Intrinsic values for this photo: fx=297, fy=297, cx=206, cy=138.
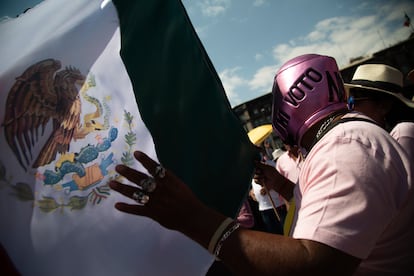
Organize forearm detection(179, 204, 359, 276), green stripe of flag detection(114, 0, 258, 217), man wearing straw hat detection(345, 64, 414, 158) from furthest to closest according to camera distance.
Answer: man wearing straw hat detection(345, 64, 414, 158)
green stripe of flag detection(114, 0, 258, 217)
forearm detection(179, 204, 359, 276)

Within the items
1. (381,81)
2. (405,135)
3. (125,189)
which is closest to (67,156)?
(125,189)

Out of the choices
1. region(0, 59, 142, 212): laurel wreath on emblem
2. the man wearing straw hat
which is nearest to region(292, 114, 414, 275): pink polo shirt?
region(0, 59, 142, 212): laurel wreath on emblem

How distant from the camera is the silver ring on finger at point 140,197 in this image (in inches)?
35.9

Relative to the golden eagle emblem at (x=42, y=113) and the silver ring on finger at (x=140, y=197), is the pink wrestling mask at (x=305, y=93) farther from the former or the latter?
the golden eagle emblem at (x=42, y=113)

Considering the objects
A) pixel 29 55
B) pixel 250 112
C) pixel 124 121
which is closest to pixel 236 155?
pixel 124 121

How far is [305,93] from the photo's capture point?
1.36m

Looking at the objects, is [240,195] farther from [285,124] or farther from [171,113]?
[171,113]

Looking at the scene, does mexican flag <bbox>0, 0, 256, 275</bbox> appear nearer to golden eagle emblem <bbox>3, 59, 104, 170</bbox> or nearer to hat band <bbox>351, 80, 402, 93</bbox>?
golden eagle emblem <bbox>3, 59, 104, 170</bbox>

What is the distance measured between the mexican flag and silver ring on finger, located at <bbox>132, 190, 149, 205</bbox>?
421 millimetres

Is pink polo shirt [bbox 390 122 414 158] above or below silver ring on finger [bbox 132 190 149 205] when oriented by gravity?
below

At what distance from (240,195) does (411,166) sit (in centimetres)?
85

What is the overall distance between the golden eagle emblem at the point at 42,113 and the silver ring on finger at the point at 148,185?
59cm

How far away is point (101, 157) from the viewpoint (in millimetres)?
1353

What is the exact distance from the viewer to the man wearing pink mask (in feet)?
2.94
